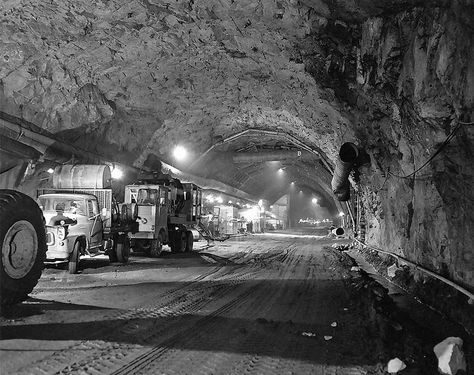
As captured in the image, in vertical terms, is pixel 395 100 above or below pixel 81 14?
below

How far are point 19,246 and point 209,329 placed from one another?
322 cm

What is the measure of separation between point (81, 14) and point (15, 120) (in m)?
4.11

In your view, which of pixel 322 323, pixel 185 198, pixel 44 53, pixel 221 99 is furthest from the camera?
pixel 185 198

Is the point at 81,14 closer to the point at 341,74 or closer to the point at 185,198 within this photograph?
the point at 341,74

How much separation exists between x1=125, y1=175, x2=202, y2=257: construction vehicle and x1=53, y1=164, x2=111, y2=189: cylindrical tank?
2.17 m

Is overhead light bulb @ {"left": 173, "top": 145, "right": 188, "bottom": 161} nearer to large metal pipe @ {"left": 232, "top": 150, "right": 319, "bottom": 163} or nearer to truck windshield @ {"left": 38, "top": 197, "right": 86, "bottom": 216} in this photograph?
large metal pipe @ {"left": 232, "top": 150, "right": 319, "bottom": 163}

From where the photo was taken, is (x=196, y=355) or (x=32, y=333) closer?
(x=196, y=355)

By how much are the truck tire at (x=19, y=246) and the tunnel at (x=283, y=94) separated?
4.50m

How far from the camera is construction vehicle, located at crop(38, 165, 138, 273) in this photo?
9.80 metres

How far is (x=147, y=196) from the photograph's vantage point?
15.7 metres

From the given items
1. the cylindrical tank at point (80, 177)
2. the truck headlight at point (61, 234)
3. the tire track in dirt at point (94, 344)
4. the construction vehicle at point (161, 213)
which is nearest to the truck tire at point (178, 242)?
the construction vehicle at point (161, 213)

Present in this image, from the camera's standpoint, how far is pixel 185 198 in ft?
63.3

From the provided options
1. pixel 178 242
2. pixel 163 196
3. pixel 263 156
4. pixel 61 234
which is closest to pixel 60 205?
pixel 61 234

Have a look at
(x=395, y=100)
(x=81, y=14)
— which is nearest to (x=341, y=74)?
(x=395, y=100)
